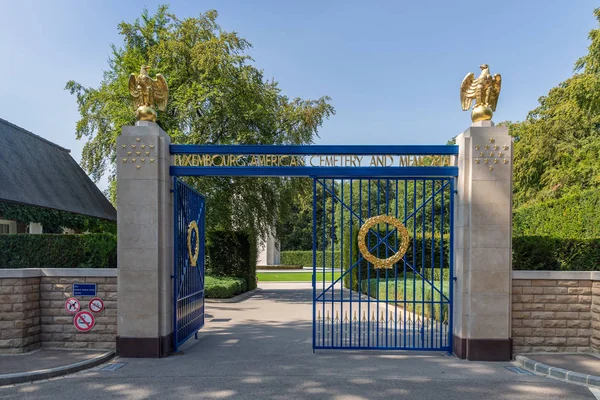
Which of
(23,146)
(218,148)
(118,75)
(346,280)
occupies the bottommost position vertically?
(346,280)

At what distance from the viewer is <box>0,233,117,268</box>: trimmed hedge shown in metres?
11.5

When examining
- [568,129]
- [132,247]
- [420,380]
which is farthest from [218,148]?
[568,129]

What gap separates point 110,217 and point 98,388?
63.3ft

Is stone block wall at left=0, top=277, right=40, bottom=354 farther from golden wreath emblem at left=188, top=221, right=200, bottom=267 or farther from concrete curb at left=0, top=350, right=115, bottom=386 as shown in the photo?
golden wreath emblem at left=188, top=221, right=200, bottom=267

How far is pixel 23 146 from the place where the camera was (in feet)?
69.6

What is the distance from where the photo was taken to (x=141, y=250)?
813cm

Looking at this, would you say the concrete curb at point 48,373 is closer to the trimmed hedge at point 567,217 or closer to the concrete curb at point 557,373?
the concrete curb at point 557,373

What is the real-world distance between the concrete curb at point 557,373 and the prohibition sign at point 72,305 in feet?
24.9

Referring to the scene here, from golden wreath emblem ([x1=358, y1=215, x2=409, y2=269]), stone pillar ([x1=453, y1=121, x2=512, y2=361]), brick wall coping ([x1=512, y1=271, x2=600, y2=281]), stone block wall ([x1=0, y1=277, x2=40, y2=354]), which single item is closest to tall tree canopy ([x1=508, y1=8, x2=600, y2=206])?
brick wall coping ([x1=512, y1=271, x2=600, y2=281])

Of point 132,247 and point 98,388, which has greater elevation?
point 132,247

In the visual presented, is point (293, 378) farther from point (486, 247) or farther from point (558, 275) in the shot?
point (558, 275)

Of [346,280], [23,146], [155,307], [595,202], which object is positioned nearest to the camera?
[155,307]

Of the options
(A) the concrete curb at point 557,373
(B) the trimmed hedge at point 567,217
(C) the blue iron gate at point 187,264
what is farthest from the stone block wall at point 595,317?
(C) the blue iron gate at point 187,264

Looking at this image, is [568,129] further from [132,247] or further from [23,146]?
[23,146]
